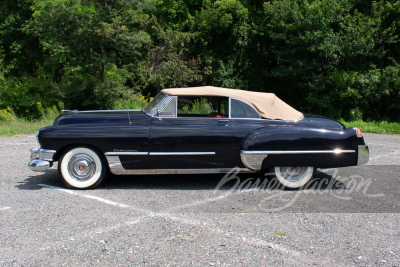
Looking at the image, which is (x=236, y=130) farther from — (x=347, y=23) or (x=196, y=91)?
(x=347, y=23)

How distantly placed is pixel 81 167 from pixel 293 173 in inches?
126

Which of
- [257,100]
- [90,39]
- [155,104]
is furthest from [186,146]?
[90,39]

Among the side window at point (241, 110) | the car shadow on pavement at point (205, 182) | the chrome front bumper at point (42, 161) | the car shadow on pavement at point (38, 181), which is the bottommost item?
the car shadow on pavement at point (205, 182)

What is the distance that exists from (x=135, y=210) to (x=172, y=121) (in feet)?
5.16

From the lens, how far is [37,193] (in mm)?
5332

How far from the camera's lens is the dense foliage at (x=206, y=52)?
64.5ft

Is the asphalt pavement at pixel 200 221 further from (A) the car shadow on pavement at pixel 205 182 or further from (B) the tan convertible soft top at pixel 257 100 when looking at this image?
(B) the tan convertible soft top at pixel 257 100

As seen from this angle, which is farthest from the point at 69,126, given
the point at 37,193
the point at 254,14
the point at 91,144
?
the point at 254,14

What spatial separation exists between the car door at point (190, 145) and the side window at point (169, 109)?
0.14 m

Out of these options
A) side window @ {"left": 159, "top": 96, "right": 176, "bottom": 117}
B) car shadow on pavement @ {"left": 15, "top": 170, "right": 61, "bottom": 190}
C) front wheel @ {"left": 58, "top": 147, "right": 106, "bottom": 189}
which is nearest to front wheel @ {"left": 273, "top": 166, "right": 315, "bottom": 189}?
side window @ {"left": 159, "top": 96, "right": 176, "bottom": 117}

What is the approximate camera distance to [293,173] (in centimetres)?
575

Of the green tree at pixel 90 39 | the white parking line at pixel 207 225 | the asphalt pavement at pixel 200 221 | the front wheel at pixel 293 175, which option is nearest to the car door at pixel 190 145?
the asphalt pavement at pixel 200 221

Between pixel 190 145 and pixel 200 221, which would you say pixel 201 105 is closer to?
pixel 190 145

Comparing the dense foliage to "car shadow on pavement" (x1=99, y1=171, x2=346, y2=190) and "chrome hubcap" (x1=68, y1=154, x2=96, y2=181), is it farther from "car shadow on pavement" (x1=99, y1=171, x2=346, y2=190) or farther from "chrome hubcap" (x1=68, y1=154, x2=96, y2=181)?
"chrome hubcap" (x1=68, y1=154, x2=96, y2=181)
